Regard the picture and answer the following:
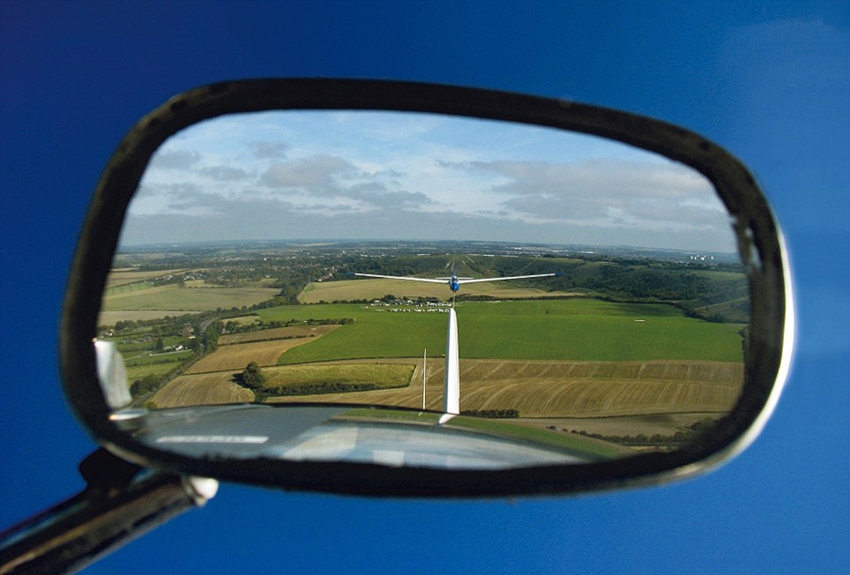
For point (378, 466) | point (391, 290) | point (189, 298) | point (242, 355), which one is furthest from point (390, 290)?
point (378, 466)

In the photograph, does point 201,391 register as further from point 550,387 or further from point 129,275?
point 550,387

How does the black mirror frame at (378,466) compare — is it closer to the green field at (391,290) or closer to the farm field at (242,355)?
the farm field at (242,355)

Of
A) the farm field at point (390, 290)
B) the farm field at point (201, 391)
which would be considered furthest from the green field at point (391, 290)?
the farm field at point (201, 391)

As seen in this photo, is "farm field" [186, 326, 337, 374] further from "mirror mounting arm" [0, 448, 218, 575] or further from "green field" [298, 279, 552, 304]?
"mirror mounting arm" [0, 448, 218, 575]

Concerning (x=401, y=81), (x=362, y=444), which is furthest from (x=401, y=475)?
(x=401, y=81)

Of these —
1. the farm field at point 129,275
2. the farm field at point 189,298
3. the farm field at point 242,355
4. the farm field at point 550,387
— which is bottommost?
the farm field at point 550,387

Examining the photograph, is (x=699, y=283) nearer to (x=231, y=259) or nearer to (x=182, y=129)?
(x=231, y=259)
